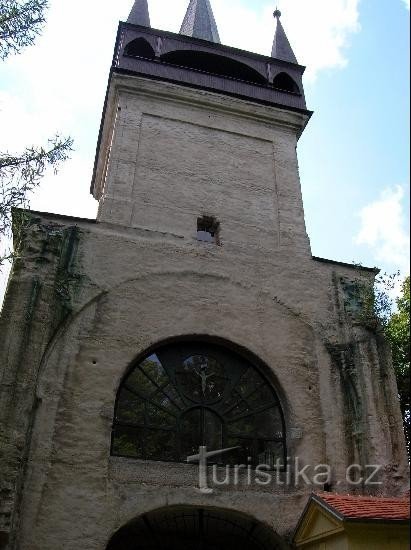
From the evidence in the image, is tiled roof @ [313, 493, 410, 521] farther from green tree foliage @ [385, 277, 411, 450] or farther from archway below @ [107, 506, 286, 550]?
green tree foliage @ [385, 277, 411, 450]

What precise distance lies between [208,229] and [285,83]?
550 centimetres

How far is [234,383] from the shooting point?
359 inches

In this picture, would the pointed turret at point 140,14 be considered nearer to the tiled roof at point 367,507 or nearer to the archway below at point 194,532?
the archway below at point 194,532

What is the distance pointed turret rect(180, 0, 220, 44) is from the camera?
17.5 metres

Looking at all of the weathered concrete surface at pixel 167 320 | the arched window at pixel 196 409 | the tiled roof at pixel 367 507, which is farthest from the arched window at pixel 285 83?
the tiled roof at pixel 367 507

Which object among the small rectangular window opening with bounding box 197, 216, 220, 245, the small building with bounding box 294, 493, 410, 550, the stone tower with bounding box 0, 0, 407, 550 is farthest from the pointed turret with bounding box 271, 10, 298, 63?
the small building with bounding box 294, 493, 410, 550

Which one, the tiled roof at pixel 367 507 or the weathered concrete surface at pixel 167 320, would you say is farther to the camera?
the weathered concrete surface at pixel 167 320

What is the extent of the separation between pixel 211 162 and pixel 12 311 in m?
5.58

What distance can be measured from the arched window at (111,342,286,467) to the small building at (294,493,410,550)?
1352mm

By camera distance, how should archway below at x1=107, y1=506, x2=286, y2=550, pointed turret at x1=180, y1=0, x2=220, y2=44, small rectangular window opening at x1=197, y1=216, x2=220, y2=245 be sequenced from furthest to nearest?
1. pointed turret at x1=180, y1=0, x2=220, y2=44
2. small rectangular window opening at x1=197, y1=216, x2=220, y2=245
3. archway below at x1=107, y1=506, x2=286, y2=550

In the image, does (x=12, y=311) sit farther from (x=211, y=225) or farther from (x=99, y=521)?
(x=211, y=225)

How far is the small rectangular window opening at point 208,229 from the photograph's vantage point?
11.0 meters

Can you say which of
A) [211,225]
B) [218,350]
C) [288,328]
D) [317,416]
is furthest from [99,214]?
[317,416]

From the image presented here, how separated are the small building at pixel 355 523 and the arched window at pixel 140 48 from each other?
35.1 ft
